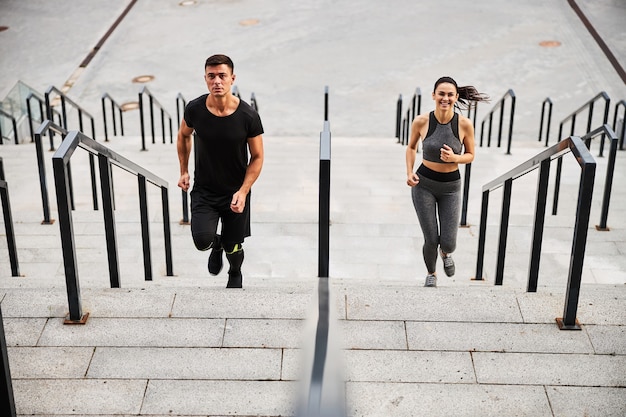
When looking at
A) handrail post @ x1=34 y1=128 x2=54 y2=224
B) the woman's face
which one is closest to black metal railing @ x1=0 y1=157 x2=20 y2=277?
handrail post @ x1=34 y1=128 x2=54 y2=224

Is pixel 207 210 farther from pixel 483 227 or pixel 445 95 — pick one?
pixel 483 227

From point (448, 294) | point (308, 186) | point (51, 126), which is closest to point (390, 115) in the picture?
point (308, 186)

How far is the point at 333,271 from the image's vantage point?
682 centimetres

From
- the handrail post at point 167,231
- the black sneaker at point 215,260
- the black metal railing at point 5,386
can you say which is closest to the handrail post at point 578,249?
the black sneaker at point 215,260

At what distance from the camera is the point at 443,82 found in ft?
17.1

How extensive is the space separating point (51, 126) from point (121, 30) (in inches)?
435

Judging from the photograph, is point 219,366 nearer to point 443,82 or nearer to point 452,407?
point 452,407

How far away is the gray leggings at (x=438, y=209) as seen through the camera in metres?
5.43

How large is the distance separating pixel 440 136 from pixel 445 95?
279mm

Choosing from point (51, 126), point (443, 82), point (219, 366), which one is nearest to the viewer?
point (219, 366)

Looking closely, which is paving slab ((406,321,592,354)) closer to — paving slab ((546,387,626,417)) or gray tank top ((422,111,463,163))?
paving slab ((546,387,626,417))

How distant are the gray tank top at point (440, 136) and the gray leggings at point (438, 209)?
0.20 meters

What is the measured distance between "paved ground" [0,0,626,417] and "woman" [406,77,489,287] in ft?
1.40

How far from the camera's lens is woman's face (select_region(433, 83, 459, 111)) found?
518 centimetres
